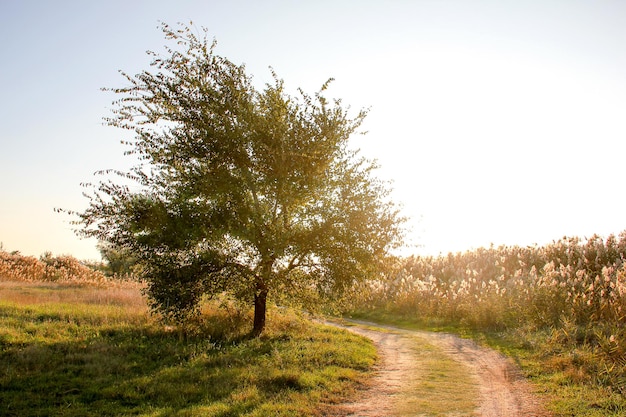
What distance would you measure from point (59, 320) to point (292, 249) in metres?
8.32

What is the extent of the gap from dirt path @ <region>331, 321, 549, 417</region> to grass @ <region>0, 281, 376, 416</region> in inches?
25.2

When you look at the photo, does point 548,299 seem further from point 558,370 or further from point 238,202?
point 238,202

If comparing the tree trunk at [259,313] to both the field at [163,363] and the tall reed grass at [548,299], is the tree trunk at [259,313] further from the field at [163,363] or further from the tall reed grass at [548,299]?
the tall reed grass at [548,299]

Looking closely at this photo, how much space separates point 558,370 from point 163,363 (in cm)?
1044

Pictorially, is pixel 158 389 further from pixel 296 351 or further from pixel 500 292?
pixel 500 292

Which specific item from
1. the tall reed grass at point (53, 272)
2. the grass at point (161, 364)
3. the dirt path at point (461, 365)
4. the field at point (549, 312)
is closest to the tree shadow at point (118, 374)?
the grass at point (161, 364)

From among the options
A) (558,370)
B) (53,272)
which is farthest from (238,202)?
(53,272)

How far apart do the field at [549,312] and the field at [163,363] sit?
401 centimetres

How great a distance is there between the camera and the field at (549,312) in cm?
1068

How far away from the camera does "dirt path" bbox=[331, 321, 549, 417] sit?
9.10 metres

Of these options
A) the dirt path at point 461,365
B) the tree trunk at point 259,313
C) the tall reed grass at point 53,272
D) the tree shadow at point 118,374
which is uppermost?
the tall reed grass at point 53,272

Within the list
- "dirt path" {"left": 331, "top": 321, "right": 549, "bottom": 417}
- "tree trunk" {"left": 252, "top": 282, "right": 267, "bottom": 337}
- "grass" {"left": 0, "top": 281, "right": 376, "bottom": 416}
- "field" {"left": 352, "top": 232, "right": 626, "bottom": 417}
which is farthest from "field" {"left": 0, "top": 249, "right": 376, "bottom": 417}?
"field" {"left": 352, "top": 232, "right": 626, "bottom": 417}

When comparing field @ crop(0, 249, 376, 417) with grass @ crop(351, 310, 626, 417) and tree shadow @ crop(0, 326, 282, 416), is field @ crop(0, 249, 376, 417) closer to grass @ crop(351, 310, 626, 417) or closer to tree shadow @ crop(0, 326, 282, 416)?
tree shadow @ crop(0, 326, 282, 416)

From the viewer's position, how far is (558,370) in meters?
11.9
